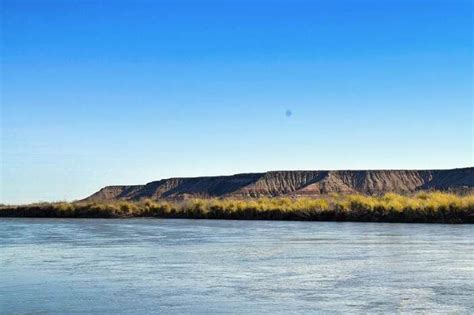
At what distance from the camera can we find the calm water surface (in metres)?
8.12

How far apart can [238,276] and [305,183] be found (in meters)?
95.8

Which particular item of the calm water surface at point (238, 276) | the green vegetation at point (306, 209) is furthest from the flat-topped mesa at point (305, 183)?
the calm water surface at point (238, 276)

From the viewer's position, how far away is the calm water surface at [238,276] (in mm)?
8125

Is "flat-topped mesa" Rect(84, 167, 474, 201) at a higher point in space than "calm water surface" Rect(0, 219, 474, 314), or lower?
higher

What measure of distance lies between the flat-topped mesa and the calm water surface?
80.3 metres

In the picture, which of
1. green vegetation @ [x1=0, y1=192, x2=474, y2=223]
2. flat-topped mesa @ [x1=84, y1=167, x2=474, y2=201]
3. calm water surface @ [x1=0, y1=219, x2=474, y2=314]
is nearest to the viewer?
calm water surface @ [x1=0, y1=219, x2=474, y2=314]

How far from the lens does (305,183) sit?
347ft

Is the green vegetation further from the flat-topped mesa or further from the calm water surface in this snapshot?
the flat-topped mesa

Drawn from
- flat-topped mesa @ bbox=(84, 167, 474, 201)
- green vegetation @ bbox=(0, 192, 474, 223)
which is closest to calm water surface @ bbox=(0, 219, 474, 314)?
green vegetation @ bbox=(0, 192, 474, 223)

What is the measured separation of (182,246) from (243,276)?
585 centimetres

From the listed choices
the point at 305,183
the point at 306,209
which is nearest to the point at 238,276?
the point at 306,209

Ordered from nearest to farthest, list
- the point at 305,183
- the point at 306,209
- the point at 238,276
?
1. the point at 238,276
2. the point at 306,209
3. the point at 305,183

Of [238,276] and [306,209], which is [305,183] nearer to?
[306,209]

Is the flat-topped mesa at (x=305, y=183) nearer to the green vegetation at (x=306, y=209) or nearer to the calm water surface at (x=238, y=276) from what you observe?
the green vegetation at (x=306, y=209)
